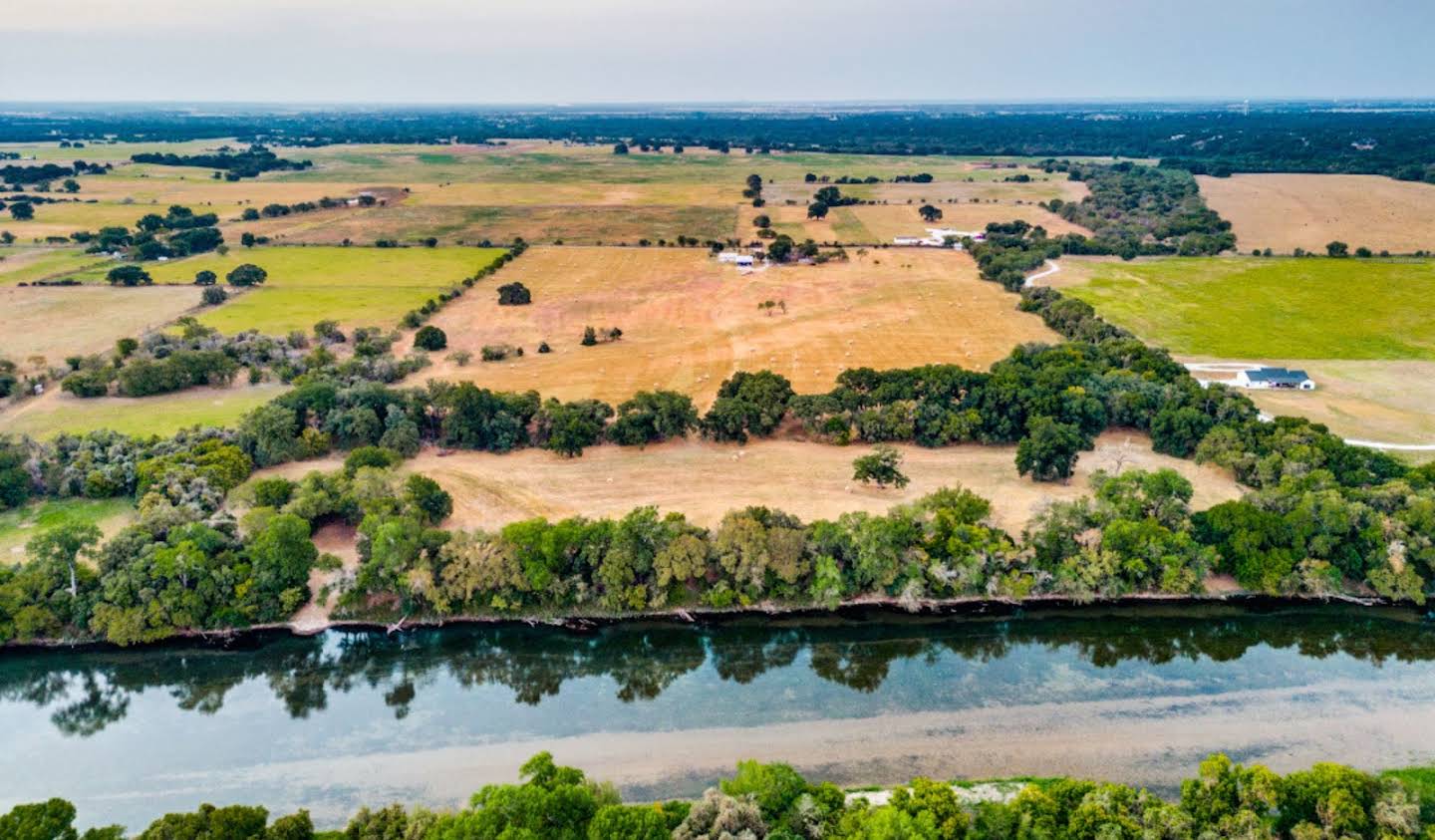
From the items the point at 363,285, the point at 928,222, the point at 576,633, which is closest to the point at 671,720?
the point at 576,633

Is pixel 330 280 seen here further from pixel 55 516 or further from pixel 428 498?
pixel 428 498

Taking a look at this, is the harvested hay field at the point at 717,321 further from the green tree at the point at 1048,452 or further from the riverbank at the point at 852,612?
the riverbank at the point at 852,612

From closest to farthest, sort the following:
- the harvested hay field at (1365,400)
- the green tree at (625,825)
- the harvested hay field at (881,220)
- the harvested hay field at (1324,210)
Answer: the green tree at (625,825) < the harvested hay field at (1365,400) < the harvested hay field at (1324,210) < the harvested hay field at (881,220)

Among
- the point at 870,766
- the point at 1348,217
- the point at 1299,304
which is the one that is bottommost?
the point at 870,766

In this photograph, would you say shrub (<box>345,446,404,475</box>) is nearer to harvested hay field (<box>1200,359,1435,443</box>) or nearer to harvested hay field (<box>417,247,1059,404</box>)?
harvested hay field (<box>417,247,1059,404</box>)

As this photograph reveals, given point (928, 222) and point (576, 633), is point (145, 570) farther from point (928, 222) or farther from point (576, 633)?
point (928, 222)

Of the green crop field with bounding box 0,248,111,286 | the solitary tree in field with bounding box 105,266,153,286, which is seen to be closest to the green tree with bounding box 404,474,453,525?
the solitary tree in field with bounding box 105,266,153,286

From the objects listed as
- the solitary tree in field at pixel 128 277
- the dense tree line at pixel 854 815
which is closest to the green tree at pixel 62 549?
the dense tree line at pixel 854 815
